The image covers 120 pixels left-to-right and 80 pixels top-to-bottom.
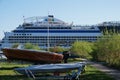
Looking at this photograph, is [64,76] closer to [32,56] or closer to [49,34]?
[32,56]

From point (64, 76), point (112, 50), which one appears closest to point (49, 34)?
point (112, 50)

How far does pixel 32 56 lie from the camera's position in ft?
80.1

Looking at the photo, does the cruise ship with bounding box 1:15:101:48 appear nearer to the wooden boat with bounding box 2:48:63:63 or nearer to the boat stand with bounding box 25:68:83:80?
the wooden boat with bounding box 2:48:63:63

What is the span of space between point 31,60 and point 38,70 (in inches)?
336

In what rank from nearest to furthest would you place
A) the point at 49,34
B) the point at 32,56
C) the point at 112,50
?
the point at 32,56 < the point at 112,50 < the point at 49,34

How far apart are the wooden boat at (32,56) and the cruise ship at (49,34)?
5688cm

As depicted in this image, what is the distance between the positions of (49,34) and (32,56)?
57816mm

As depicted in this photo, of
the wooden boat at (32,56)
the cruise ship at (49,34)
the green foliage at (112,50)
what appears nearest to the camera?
the wooden boat at (32,56)

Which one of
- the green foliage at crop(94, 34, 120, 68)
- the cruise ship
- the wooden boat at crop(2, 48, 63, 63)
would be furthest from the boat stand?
the cruise ship

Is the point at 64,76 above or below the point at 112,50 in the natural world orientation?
above

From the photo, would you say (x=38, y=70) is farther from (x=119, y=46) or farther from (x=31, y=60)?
(x=119, y=46)

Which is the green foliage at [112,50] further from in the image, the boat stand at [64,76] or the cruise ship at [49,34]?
the cruise ship at [49,34]

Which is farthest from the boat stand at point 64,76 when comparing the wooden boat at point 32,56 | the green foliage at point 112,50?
the green foliage at point 112,50

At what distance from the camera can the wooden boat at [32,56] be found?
79.7 ft
